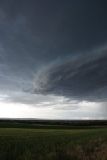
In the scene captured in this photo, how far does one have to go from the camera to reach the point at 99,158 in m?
14.1

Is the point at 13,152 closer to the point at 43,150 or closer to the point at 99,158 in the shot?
the point at 43,150

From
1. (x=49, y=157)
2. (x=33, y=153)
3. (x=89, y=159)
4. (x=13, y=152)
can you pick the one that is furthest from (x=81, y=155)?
(x=13, y=152)

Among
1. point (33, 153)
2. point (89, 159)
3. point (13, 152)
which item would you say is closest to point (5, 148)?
point (13, 152)

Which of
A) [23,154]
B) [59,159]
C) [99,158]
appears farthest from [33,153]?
[99,158]

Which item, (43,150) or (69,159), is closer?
(69,159)

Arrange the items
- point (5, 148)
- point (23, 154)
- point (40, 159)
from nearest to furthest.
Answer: point (40, 159) < point (23, 154) < point (5, 148)

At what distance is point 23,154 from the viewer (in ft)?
47.4

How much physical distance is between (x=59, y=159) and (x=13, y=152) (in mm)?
3077

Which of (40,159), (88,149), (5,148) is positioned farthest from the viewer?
(88,149)

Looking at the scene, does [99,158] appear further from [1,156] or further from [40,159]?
[1,156]

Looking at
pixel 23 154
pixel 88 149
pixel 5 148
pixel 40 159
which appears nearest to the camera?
pixel 40 159

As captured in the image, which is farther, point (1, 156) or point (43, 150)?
point (43, 150)

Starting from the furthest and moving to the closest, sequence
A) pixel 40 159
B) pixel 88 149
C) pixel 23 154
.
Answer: pixel 88 149 < pixel 23 154 < pixel 40 159

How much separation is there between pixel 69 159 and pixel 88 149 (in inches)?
162
